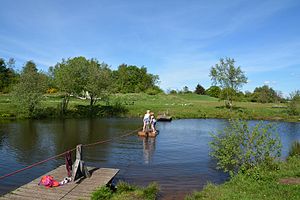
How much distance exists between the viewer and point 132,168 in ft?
59.3

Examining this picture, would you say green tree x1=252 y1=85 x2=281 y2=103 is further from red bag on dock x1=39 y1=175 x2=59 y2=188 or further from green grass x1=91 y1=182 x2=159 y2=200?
red bag on dock x1=39 y1=175 x2=59 y2=188

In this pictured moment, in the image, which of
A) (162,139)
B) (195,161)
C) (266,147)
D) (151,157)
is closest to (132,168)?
(151,157)

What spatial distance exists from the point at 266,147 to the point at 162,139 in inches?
601

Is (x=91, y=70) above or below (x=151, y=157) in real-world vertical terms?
above

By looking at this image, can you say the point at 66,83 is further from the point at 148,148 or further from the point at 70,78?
the point at 148,148

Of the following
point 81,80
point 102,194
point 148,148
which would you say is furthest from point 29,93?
point 102,194

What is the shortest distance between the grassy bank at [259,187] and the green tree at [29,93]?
120 feet

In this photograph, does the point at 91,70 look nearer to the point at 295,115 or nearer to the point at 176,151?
the point at 176,151

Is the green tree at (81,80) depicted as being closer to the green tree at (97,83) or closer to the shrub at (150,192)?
the green tree at (97,83)

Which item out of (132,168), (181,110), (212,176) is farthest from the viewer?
(181,110)

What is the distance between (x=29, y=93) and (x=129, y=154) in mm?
27415

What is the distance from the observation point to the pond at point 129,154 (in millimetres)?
15773

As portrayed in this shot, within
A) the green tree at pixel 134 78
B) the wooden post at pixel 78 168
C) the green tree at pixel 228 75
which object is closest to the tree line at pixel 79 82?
the green tree at pixel 228 75

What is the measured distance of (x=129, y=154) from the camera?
22016 millimetres
